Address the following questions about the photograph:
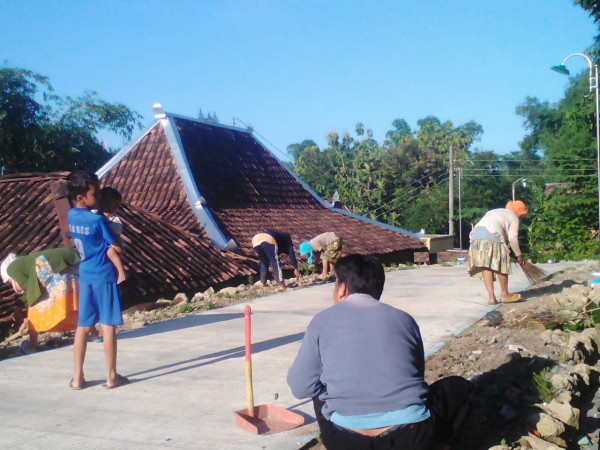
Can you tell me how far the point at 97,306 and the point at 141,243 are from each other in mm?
9973

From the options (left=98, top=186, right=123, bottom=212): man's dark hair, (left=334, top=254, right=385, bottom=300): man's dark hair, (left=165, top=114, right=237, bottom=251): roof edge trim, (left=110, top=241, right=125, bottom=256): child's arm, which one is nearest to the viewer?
(left=334, top=254, right=385, bottom=300): man's dark hair

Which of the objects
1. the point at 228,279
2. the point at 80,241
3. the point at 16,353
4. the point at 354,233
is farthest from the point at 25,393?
the point at 354,233

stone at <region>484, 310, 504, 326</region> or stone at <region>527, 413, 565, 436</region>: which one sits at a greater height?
stone at <region>484, 310, 504, 326</region>

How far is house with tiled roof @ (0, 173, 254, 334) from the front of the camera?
13.7 m

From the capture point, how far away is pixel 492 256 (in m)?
8.87

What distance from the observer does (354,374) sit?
3518 mm

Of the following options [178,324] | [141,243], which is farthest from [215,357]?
[141,243]

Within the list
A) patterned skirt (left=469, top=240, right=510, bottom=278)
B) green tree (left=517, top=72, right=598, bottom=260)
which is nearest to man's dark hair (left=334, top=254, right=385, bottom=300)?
patterned skirt (left=469, top=240, right=510, bottom=278)

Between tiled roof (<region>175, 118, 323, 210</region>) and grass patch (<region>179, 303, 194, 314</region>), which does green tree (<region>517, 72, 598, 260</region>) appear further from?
grass patch (<region>179, 303, 194, 314</region>)

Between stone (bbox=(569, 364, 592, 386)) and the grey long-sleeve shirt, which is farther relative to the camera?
stone (bbox=(569, 364, 592, 386))

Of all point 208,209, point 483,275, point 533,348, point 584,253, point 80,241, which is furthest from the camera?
point 584,253

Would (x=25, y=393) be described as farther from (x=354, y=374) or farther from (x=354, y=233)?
(x=354, y=233)

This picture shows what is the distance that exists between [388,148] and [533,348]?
47643mm

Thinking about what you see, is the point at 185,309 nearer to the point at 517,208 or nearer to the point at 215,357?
the point at 215,357
